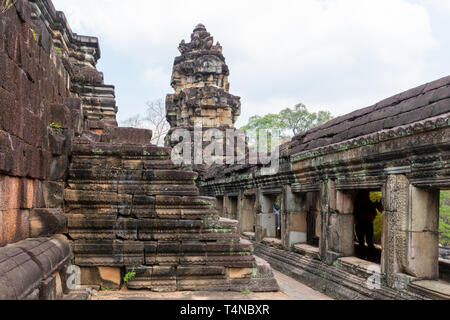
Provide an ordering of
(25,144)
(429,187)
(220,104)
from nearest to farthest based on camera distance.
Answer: (25,144)
(429,187)
(220,104)

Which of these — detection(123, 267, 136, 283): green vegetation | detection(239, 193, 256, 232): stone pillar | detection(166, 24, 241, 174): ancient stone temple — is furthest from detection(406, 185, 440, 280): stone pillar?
detection(166, 24, 241, 174): ancient stone temple

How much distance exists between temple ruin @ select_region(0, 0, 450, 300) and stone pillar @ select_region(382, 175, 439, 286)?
0.05 ft

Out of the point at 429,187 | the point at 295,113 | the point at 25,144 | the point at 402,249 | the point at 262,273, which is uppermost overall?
the point at 295,113

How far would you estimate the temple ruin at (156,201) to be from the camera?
3283 millimetres

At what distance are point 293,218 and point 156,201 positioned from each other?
4.19m

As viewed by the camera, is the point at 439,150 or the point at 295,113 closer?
the point at 439,150

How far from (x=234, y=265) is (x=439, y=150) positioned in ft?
9.36

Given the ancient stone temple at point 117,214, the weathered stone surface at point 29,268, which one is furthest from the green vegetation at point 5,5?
the weathered stone surface at point 29,268

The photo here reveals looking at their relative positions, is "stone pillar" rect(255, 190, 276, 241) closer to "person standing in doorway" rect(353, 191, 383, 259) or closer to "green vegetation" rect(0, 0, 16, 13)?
"person standing in doorway" rect(353, 191, 383, 259)

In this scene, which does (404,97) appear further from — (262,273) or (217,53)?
(217,53)

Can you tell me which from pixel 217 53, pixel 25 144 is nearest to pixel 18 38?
pixel 25 144

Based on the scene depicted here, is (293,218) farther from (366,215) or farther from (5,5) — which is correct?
(5,5)

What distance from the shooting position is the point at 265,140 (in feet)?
Result: 114

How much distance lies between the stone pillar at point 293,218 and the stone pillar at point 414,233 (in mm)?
3267
